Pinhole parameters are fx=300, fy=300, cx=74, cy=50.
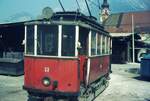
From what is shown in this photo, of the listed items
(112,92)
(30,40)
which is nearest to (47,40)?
(30,40)

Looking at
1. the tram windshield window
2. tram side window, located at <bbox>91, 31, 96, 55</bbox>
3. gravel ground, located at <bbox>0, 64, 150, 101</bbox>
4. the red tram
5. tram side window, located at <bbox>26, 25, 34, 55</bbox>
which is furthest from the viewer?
gravel ground, located at <bbox>0, 64, 150, 101</bbox>

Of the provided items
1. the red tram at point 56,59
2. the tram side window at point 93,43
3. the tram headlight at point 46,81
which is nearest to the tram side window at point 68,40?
the red tram at point 56,59

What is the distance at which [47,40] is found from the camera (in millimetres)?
10141

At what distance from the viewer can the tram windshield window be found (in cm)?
1000

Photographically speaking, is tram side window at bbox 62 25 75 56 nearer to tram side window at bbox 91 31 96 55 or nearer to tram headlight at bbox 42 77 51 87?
tram headlight at bbox 42 77 51 87

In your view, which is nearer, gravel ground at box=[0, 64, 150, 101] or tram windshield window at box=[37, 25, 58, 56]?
tram windshield window at box=[37, 25, 58, 56]

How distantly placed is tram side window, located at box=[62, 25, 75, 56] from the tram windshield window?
0.27 meters

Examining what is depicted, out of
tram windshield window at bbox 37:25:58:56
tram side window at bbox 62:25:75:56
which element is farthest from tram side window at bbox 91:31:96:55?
tram windshield window at bbox 37:25:58:56

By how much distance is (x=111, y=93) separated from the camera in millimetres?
14836

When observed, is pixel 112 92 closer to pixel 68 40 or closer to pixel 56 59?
pixel 56 59

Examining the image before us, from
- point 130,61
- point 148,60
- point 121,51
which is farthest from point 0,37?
point 130,61

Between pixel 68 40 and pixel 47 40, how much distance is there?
2.48ft

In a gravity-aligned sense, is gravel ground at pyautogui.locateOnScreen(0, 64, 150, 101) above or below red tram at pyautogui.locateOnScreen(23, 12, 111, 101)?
below

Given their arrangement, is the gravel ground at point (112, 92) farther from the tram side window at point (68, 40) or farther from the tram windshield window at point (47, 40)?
the tram side window at point (68, 40)
